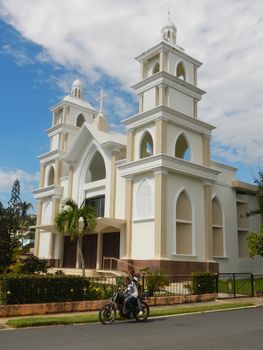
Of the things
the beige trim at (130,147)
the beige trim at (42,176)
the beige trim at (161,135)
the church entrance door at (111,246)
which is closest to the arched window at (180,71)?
the beige trim at (161,135)

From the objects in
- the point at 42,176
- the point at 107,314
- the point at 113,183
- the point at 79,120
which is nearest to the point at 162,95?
the point at 113,183

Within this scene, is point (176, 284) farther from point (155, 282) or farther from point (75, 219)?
point (75, 219)

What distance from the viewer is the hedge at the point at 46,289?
12.4 metres

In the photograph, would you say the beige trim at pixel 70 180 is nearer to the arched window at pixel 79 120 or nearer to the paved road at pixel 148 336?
the arched window at pixel 79 120

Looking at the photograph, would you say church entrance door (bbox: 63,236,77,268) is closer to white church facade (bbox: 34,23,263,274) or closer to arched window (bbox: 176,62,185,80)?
white church facade (bbox: 34,23,263,274)

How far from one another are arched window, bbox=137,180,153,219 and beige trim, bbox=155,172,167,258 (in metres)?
0.91

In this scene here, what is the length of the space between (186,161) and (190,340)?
1811 cm

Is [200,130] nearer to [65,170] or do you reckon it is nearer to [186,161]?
[186,161]

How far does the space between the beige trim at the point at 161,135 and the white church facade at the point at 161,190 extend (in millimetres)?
66

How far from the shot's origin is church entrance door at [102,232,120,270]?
93.1ft

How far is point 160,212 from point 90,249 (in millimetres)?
9160

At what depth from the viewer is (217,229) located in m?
30.2

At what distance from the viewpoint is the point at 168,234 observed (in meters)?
24.3

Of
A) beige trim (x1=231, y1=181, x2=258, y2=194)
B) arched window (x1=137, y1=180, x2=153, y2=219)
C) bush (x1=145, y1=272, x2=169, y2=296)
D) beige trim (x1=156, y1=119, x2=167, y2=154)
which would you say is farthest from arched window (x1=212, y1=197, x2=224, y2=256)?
bush (x1=145, y1=272, x2=169, y2=296)
